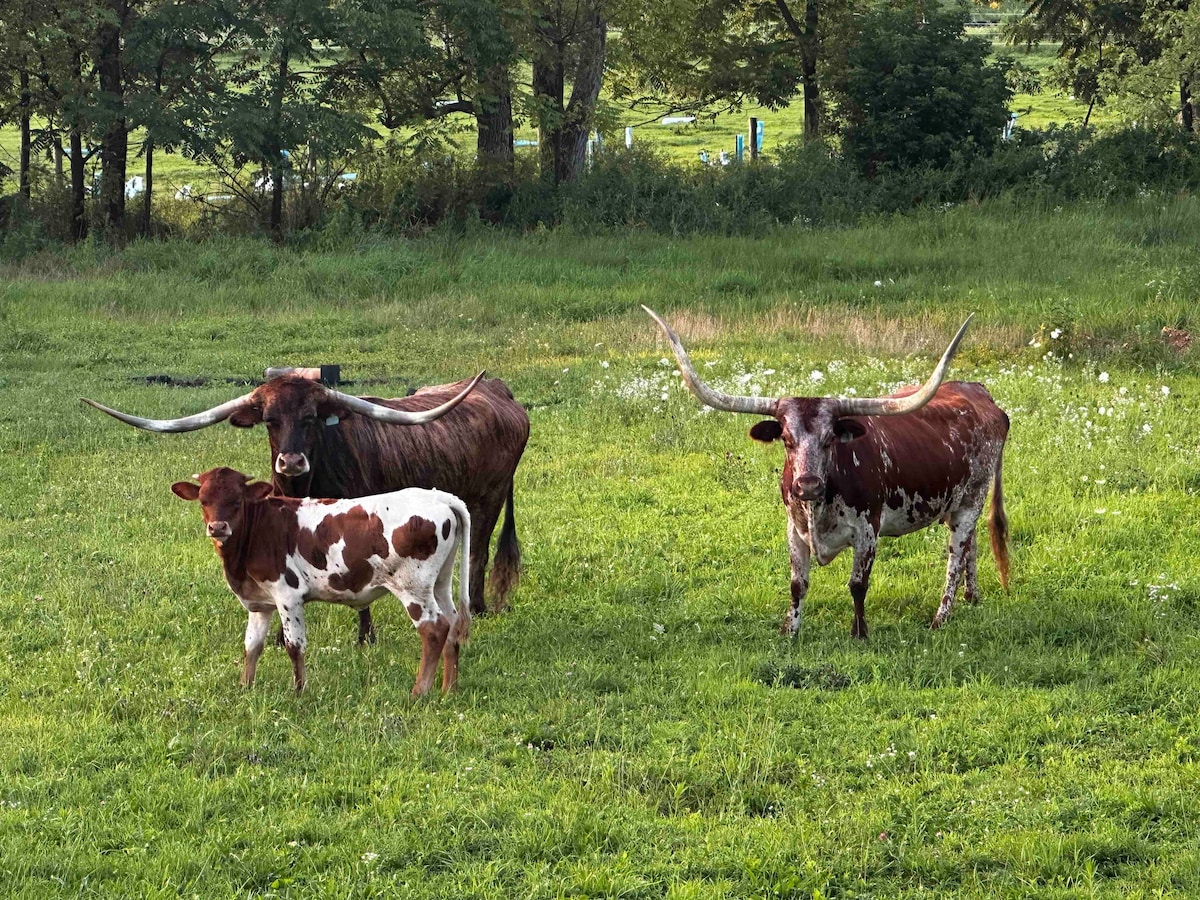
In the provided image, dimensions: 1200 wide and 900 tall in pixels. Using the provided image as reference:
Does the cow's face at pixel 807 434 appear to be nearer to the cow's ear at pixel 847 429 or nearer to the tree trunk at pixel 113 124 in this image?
the cow's ear at pixel 847 429

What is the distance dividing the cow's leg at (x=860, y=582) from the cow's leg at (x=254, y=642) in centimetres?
363

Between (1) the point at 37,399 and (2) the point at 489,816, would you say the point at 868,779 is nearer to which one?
(2) the point at 489,816

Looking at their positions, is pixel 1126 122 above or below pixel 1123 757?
A: above

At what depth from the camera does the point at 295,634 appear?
789cm

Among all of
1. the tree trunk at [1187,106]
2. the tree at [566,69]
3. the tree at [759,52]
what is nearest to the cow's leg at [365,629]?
the tree at [566,69]

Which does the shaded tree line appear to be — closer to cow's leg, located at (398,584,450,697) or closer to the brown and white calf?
the brown and white calf

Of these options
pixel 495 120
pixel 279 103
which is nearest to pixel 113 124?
pixel 279 103

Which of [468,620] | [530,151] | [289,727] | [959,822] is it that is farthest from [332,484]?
[530,151]

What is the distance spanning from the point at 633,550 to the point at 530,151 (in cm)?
2486

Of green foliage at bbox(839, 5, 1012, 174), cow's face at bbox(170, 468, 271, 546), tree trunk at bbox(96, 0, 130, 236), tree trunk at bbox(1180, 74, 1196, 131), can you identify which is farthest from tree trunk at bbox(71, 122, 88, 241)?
tree trunk at bbox(1180, 74, 1196, 131)

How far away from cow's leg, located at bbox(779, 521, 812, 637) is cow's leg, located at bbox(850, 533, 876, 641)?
33 cm

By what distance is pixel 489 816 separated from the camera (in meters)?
6.25

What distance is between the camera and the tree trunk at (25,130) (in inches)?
1100

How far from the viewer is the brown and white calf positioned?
7.79m
